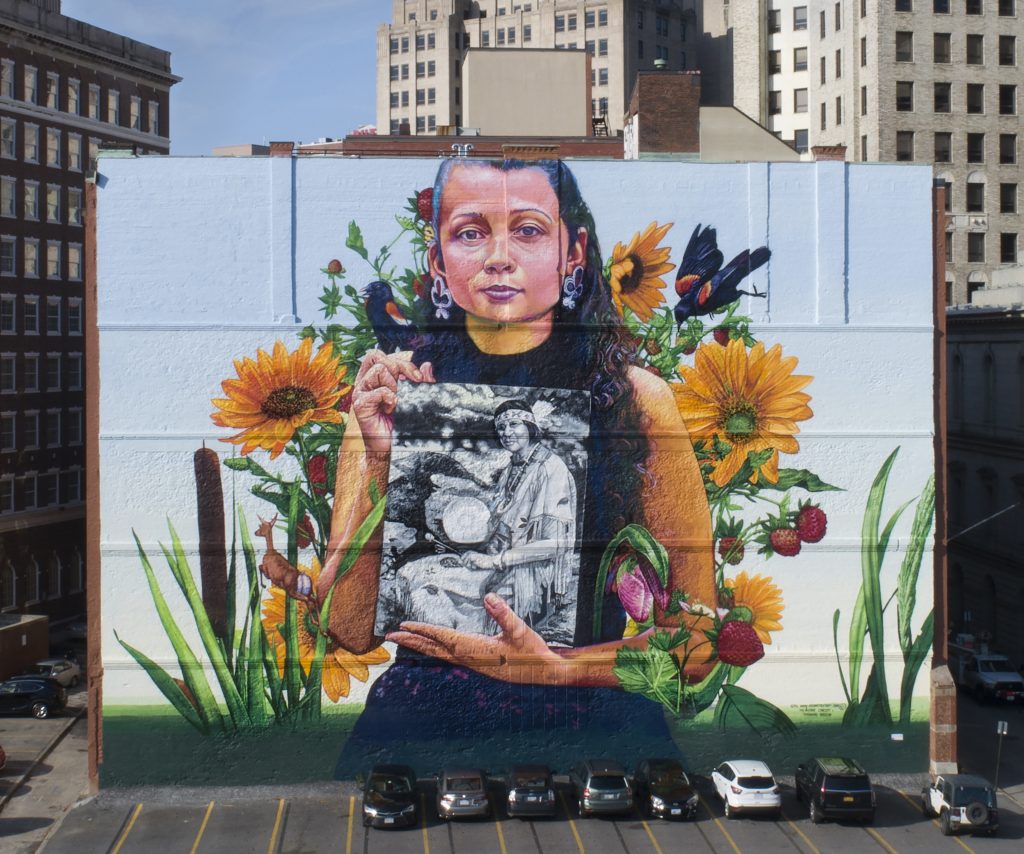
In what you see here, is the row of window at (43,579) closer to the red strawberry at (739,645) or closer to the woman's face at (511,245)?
the woman's face at (511,245)

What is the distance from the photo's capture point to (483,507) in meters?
38.8

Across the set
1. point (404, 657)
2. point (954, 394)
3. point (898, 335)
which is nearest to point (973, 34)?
point (954, 394)

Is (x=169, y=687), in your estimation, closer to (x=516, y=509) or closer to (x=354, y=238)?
(x=516, y=509)

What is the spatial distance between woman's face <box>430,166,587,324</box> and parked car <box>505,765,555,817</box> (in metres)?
12.6

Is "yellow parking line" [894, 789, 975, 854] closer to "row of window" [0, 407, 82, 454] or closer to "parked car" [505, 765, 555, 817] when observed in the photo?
"parked car" [505, 765, 555, 817]

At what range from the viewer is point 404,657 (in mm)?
38812

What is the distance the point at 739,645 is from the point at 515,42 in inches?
4258

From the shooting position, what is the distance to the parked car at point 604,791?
36.2m

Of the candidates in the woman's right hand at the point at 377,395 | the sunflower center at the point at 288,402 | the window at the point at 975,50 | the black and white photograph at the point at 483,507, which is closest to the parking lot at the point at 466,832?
the black and white photograph at the point at 483,507

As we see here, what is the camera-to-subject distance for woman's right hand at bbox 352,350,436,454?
127ft

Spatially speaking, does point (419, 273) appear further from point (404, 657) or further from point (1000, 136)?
point (1000, 136)

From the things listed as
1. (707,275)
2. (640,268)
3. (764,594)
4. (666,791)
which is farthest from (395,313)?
(666,791)

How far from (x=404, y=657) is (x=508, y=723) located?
3.54 meters

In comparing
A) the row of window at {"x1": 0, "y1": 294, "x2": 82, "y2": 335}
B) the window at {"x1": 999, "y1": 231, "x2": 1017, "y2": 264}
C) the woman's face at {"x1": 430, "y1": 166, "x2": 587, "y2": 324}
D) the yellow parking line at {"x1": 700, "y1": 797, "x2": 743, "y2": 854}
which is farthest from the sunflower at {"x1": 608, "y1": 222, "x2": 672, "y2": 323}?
the window at {"x1": 999, "y1": 231, "x2": 1017, "y2": 264}
